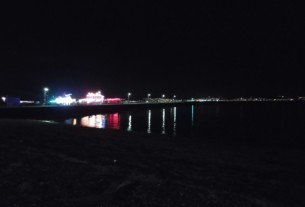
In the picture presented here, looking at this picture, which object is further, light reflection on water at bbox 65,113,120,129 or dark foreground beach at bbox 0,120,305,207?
light reflection on water at bbox 65,113,120,129

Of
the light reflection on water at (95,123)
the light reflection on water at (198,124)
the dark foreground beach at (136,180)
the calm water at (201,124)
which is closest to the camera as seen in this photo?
the dark foreground beach at (136,180)

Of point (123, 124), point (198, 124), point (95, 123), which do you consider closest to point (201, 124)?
point (198, 124)

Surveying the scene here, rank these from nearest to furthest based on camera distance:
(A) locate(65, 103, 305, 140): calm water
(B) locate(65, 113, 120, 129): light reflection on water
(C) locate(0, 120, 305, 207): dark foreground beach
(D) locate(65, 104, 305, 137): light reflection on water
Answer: (C) locate(0, 120, 305, 207): dark foreground beach → (A) locate(65, 103, 305, 140): calm water → (D) locate(65, 104, 305, 137): light reflection on water → (B) locate(65, 113, 120, 129): light reflection on water

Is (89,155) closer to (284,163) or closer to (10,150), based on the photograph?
(10,150)

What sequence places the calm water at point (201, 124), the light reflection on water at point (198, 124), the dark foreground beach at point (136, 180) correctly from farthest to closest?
the light reflection on water at point (198, 124)
the calm water at point (201, 124)
the dark foreground beach at point (136, 180)

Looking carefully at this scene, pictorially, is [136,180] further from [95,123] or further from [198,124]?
[198,124]

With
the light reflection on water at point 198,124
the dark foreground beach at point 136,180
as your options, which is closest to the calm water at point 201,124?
the light reflection on water at point 198,124

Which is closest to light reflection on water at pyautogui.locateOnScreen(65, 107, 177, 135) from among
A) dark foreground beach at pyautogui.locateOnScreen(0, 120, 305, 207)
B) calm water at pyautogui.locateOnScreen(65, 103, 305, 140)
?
calm water at pyautogui.locateOnScreen(65, 103, 305, 140)

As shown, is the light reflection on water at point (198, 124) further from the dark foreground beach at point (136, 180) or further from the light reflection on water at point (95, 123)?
the dark foreground beach at point (136, 180)

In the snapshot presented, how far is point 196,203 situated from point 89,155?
651 cm

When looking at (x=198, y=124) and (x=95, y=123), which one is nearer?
(x=95, y=123)

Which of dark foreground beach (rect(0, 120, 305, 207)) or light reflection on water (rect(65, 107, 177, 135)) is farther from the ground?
dark foreground beach (rect(0, 120, 305, 207))

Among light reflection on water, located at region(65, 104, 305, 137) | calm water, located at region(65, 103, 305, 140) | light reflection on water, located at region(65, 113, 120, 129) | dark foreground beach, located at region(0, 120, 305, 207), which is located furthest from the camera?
light reflection on water, located at region(65, 113, 120, 129)

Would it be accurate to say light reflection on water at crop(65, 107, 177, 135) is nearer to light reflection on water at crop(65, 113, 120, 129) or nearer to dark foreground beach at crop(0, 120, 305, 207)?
light reflection on water at crop(65, 113, 120, 129)
